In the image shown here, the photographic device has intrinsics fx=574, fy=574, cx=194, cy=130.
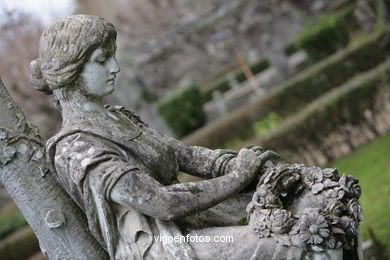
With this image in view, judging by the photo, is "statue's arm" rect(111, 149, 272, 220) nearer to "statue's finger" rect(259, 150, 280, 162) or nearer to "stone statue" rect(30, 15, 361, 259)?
"stone statue" rect(30, 15, 361, 259)

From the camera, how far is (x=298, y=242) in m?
2.59

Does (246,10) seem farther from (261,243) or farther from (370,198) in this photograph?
(261,243)

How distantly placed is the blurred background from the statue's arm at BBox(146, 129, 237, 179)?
1.78 metres

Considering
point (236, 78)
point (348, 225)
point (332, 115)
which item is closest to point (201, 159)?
point (348, 225)

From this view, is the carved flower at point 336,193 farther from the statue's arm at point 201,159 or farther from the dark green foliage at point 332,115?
the dark green foliage at point 332,115

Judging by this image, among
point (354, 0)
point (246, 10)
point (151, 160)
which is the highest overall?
point (151, 160)

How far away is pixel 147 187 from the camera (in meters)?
2.71

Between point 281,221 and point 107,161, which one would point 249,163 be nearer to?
point 281,221

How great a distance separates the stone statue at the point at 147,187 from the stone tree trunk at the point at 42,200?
0.62ft

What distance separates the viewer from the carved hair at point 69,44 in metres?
2.81

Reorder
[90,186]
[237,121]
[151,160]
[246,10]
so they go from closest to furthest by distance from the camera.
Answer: [90,186]
[151,160]
[237,121]
[246,10]

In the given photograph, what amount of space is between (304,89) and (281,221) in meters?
9.65

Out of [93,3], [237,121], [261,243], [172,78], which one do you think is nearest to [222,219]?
[261,243]

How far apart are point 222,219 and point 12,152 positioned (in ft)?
4.02
